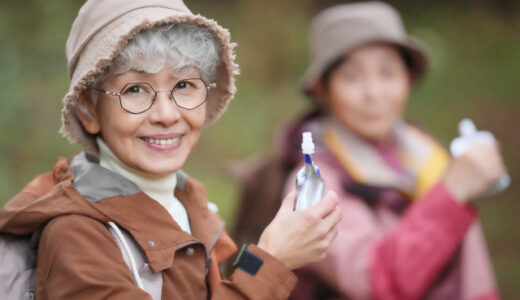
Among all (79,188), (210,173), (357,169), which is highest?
(357,169)

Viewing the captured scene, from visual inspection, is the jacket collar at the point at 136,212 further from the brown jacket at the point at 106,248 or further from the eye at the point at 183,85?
the eye at the point at 183,85

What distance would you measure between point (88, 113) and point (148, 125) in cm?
17

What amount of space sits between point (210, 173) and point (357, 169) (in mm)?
2682

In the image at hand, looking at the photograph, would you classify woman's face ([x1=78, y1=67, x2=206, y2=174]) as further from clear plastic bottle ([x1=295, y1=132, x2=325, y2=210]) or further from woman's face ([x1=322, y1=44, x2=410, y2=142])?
woman's face ([x1=322, y1=44, x2=410, y2=142])

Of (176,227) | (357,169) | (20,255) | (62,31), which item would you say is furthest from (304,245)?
(62,31)

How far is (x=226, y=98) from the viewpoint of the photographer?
5.56ft

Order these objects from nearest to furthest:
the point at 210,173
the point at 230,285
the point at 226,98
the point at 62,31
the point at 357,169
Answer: the point at 230,285
the point at 226,98
the point at 357,169
the point at 62,31
the point at 210,173

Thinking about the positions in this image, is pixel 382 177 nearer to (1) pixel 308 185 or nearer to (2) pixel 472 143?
(2) pixel 472 143

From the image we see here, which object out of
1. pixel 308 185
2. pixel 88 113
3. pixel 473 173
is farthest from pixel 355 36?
pixel 88 113

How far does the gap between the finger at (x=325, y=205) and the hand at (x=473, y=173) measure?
1119 mm

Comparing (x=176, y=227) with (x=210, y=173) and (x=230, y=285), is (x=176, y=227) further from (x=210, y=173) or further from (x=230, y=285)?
(x=210, y=173)

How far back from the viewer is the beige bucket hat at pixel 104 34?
1.39m

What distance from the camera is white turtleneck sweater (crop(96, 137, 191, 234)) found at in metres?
1.53

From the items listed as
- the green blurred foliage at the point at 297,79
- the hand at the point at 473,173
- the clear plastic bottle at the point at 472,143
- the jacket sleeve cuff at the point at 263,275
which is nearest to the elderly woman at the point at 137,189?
the jacket sleeve cuff at the point at 263,275
